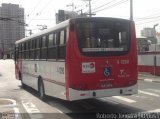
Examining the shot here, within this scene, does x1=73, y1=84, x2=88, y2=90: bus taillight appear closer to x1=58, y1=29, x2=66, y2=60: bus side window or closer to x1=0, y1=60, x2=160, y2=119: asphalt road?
x1=0, y1=60, x2=160, y2=119: asphalt road

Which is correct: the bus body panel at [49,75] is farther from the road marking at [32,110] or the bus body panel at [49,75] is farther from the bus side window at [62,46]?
the road marking at [32,110]

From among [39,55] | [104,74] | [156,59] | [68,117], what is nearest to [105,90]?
[104,74]

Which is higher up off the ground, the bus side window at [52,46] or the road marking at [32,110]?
→ the bus side window at [52,46]

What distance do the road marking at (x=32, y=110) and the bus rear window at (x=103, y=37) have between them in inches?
98.1

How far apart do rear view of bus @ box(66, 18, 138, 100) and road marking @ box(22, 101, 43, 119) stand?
4.11 feet

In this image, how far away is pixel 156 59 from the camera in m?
27.6

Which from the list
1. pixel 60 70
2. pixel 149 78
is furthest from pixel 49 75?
pixel 149 78

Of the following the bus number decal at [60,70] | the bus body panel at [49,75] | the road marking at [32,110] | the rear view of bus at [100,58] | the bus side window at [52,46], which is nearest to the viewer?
the rear view of bus at [100,58]

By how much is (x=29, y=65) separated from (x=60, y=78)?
6565 millimetres

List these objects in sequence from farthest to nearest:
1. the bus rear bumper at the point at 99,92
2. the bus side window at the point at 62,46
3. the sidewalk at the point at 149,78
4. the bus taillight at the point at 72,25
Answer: the sidewalk at the point at 149,78, the bus side window at the point at 62,46, the bus taillight at the point at 72,25, the bus rear bumper at the point at 99,92

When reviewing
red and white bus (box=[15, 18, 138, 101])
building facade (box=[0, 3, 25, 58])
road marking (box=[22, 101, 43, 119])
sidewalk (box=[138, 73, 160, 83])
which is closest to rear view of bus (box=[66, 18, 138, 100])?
red and white bus (box=[15, 18, 138, 101])

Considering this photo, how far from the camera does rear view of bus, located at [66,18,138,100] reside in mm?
11117

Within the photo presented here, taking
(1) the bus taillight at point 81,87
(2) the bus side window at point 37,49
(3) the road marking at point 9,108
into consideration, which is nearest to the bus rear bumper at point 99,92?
(1) the bus taillight at point 81,87

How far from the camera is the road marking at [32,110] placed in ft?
37.9
